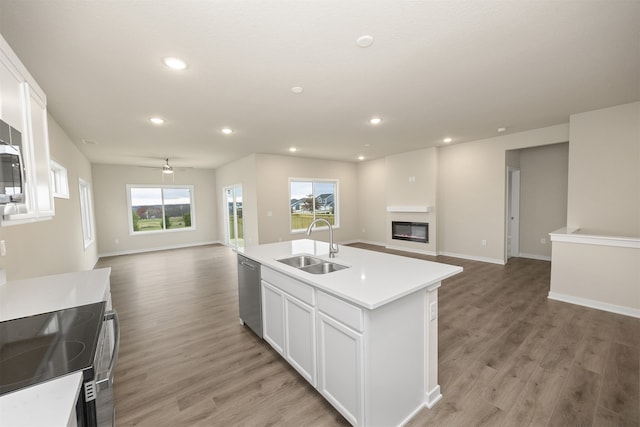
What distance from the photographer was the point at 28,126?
1442mm

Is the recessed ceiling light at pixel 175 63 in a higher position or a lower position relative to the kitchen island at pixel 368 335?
higher

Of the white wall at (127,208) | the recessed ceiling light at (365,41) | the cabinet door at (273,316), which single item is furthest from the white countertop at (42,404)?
the white wall at (127,208)

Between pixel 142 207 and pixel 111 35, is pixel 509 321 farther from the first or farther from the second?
pixel 142 207

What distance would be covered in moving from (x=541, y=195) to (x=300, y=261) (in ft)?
18.5

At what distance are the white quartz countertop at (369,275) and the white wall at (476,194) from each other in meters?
4.10

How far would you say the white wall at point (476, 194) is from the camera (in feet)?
16.8

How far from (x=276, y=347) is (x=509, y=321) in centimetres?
262

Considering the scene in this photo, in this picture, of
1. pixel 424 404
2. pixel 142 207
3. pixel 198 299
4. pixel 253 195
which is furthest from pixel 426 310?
pixel 142 207

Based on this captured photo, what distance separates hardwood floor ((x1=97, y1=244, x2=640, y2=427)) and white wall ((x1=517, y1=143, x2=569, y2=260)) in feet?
7.29

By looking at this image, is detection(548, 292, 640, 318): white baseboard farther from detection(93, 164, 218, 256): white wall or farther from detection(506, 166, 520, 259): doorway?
detection(93, 164, 218, 256): white wall

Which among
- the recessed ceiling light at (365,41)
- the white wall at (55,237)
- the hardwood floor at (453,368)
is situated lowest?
the hardwood floor at (453,368)

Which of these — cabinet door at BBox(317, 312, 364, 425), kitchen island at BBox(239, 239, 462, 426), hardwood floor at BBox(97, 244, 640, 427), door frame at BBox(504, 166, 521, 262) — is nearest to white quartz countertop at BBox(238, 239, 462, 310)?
kitchen island at BBox(239, 239, 462, 426)

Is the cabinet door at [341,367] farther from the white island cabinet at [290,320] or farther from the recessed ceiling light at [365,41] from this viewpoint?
the recessed ceiling light at [365,41]

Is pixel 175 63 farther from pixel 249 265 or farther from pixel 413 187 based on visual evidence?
pixel 413 187
